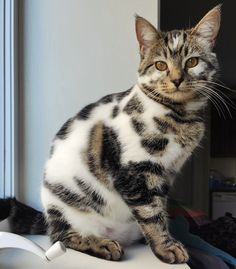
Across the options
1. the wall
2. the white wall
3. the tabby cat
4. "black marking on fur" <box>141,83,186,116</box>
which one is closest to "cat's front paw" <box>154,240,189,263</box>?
the tabby cat

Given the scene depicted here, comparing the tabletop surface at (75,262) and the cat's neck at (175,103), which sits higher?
the cat's neck at (175,103)

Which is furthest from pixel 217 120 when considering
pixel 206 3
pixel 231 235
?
pixel 231 235

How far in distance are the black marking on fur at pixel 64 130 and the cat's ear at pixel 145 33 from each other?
0.26m

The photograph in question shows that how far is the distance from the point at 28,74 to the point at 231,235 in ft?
2.30

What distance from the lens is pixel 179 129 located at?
2.81ft

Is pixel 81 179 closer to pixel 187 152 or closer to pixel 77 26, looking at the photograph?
pixel 187 152

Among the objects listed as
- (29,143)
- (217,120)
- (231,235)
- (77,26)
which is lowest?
(217,120)

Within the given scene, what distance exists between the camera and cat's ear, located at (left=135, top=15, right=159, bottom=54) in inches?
33.8

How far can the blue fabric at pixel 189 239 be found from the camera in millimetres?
963

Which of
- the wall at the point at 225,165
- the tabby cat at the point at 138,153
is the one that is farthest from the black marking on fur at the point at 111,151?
the wall at the point at 225,165

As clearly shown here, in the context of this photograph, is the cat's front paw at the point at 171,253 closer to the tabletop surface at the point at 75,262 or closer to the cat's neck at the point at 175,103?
the tabletop surface at the point at 75,262

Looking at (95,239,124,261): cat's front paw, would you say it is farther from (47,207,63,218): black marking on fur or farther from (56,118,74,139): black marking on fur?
(56,118,74,139): black marking on fur

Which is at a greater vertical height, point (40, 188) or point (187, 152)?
point (187, 152)

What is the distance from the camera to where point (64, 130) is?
3.26ft
